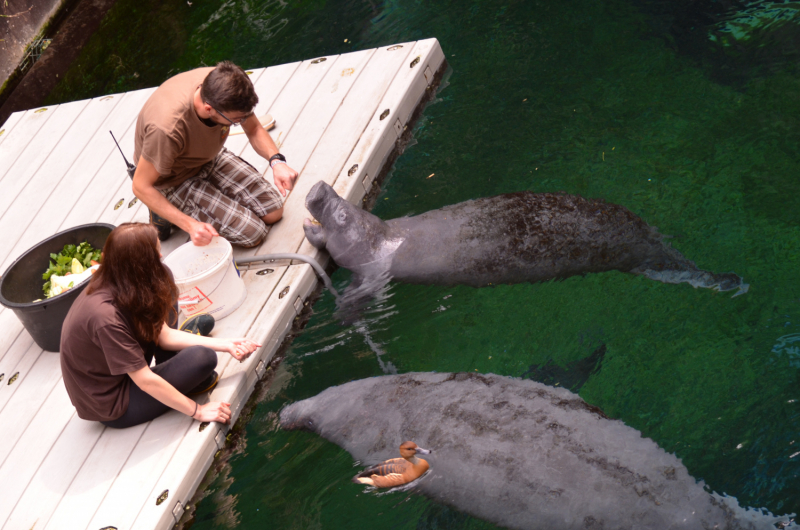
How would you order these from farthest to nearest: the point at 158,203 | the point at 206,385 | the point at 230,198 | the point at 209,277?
1. the point at 230,198
2. the point at 158,203
3. the point at 209,277
4. the point at 206,385

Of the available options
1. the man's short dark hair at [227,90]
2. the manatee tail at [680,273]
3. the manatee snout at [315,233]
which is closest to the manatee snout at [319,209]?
the manatee snout at [315,233]

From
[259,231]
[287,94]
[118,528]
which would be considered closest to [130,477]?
[118,528]

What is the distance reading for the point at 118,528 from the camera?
11.3 ft

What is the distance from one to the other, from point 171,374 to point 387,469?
143 centimetres

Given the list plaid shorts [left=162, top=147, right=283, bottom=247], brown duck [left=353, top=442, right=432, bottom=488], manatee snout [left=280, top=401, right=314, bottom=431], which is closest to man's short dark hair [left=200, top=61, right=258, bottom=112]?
plaid shorts [left=162, top=147, right=283, bottom=247]

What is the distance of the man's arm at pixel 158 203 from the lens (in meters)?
4.14

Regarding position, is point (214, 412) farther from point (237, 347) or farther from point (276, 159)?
point (276, 159)

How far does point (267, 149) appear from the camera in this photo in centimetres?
496

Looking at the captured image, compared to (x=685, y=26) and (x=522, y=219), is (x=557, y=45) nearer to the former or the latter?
(x=685, y=26)

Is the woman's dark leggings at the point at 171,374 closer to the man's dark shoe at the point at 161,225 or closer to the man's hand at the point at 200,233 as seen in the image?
the man's hand at the point at 200,233

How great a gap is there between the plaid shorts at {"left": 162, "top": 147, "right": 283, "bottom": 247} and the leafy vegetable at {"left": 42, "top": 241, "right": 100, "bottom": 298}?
2.32 feet

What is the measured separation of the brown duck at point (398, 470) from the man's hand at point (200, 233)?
1.91 metres

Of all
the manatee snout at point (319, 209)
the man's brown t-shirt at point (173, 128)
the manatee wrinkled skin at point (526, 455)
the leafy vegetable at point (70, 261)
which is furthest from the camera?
the manatee snout at point (319, 209)

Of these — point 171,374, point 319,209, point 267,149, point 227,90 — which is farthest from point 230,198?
point 171,374
